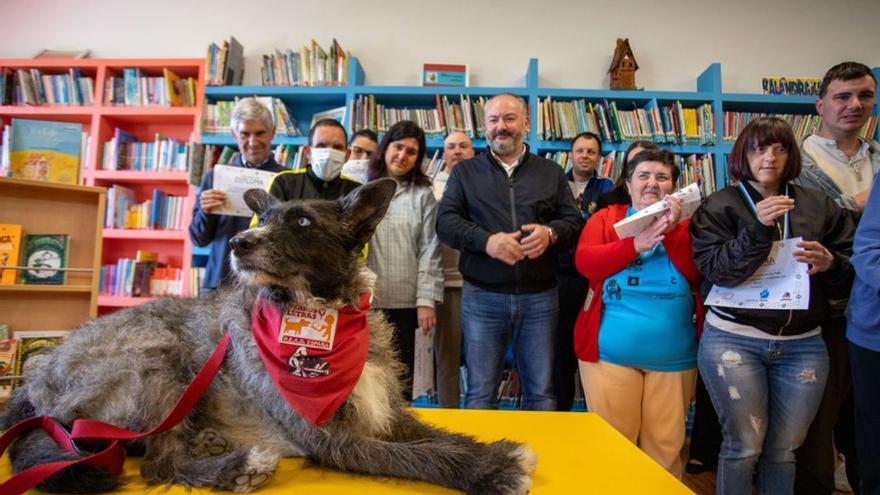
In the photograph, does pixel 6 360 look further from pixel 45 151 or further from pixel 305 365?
pixel 305 365

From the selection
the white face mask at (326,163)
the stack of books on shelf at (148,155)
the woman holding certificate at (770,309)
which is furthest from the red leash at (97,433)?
the stack of books on shelf at (148,155)

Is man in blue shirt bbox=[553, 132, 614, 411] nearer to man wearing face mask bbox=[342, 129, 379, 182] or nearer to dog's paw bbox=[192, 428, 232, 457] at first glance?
man wearing face mask bbox=[342, 129, 379, 182]

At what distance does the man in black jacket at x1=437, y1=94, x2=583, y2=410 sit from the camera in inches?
94.3

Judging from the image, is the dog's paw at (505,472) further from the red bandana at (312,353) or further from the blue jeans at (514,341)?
the blue jeans at (514,341)

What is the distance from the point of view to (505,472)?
1.10 metres

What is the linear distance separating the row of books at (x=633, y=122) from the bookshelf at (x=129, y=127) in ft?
12.1

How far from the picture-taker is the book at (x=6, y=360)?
2221 millimetres

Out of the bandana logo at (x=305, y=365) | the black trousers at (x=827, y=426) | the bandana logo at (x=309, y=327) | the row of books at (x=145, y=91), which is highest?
the row of books at (x=145, y=91)

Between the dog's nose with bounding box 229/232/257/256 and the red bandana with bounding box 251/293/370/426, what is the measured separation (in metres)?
0.17

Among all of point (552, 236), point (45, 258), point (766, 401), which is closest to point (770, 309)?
point (766, 401)

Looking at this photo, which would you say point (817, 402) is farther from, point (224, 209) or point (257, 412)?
point (224, 209)

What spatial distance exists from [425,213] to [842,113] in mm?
2200

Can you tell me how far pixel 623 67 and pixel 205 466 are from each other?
5.07 meters

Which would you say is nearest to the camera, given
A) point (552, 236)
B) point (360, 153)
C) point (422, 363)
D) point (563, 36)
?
point (552, 236)
